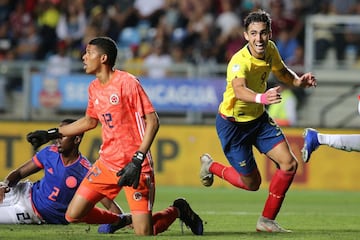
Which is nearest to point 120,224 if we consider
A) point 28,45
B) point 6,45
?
point 28,45

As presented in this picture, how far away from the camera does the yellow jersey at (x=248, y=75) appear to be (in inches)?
401

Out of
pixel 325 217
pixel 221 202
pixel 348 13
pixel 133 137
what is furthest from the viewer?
pixel 348 13

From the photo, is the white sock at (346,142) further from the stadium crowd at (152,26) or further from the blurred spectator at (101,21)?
the blurred spectator at (101,21)

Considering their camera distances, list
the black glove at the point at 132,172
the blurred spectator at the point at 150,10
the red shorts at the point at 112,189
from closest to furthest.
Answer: the black glove at the point at 132,172 < the red shorts at the point at 112,189 < the blurred spectator at the point at 150,10

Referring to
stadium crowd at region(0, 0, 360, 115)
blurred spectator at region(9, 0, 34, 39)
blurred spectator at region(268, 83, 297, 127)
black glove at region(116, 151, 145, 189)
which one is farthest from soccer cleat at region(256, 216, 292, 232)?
blurred spectator at region(9, 0, 34, 39)

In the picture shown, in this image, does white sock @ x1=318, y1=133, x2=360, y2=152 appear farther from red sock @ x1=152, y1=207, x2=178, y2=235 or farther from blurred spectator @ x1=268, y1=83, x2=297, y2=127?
blurred spectator @ x1=268, y1=83, x2=297, y2=127

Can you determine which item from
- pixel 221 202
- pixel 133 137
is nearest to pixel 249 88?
pixel 133 137

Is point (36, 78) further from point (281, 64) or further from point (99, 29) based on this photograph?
point (281, 64)

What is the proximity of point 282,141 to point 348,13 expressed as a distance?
1093 cm

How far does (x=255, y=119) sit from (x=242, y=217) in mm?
2302

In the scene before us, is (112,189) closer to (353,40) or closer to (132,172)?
(132,172)

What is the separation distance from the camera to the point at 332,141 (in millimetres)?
10484

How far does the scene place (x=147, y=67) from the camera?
1853cm

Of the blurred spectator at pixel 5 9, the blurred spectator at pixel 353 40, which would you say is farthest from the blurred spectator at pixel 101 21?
the blurred spectator at pixel 353 40
